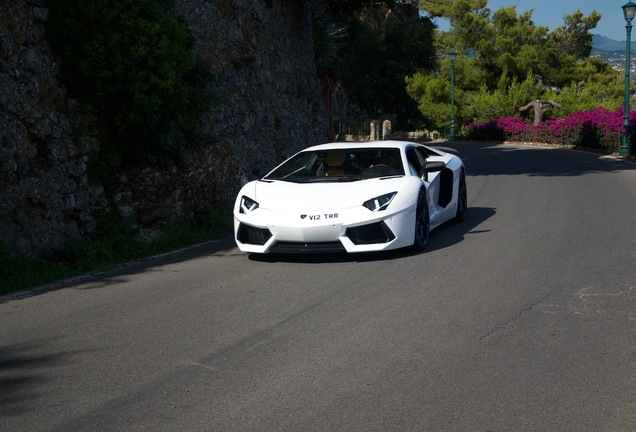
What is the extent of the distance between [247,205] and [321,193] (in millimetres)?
888

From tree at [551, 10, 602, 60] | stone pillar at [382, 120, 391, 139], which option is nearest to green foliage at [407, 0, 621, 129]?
tree at [551, 10, 602, 60]

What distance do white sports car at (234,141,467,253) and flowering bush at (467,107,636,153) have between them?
22617 millimetres

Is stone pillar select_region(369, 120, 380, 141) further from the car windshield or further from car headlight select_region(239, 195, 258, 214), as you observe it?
car headlight select_region(239, 195, 258, 214)

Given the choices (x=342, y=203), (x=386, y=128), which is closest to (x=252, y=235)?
(x=342, y=203)

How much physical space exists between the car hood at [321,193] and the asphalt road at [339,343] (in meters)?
0.67

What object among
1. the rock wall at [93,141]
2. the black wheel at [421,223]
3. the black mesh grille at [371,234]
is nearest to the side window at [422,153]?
the black wheel at [421,223]

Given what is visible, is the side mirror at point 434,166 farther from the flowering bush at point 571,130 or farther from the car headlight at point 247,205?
the flowering bush at point 571,130

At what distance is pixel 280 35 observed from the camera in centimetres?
2116

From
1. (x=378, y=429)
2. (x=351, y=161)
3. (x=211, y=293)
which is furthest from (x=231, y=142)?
(x=378, y=429)

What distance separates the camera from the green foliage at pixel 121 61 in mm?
11070

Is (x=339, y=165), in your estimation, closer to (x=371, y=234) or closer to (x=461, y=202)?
(x=371, y=234)

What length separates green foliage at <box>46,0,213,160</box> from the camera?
1107 centimetres

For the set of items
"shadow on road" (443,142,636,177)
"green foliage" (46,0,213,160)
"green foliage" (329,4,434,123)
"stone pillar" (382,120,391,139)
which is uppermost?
"green foliage" (46,0,213,160)

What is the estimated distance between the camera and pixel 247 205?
31.3ft
